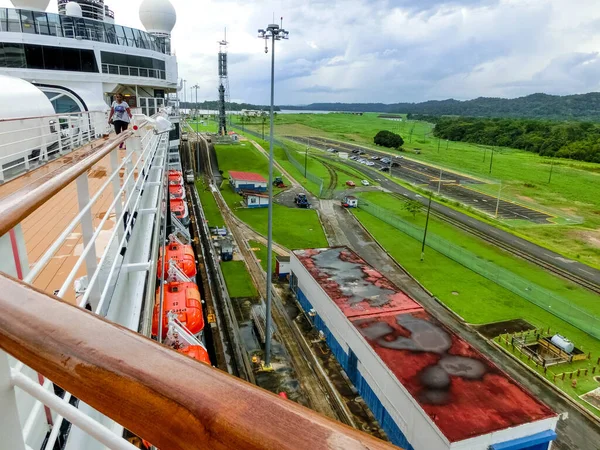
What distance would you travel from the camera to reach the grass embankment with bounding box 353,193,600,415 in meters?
21.0

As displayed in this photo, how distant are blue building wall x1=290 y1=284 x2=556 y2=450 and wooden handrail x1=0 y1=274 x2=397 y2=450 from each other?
1095 centimetres

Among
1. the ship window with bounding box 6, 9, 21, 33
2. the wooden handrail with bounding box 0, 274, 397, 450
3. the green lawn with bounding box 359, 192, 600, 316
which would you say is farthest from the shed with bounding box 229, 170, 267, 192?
the wooden handrail with bounding box 0, 274, 397, 450

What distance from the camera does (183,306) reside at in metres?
14.2

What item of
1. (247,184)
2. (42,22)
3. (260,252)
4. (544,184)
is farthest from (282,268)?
(544,184)

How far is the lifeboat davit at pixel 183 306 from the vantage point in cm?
1381

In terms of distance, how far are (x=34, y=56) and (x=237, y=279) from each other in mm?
15645

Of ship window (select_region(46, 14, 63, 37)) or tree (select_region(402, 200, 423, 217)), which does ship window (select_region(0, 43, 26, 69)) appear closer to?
ship window (select_region(46, 14, 63, 37))

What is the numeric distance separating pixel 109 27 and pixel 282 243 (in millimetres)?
18042

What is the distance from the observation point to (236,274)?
25.1 m

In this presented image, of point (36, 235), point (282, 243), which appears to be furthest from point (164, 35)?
point (36, 235)

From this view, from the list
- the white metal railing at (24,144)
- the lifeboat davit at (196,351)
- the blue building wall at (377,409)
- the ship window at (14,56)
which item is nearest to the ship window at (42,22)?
the ship window at (14,56)

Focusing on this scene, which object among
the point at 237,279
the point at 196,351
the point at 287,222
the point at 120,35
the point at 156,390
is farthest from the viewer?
the point at 287,222

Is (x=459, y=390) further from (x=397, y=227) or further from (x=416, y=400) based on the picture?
(x=397, y=227)

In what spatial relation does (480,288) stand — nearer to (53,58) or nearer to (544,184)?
(53,58)
